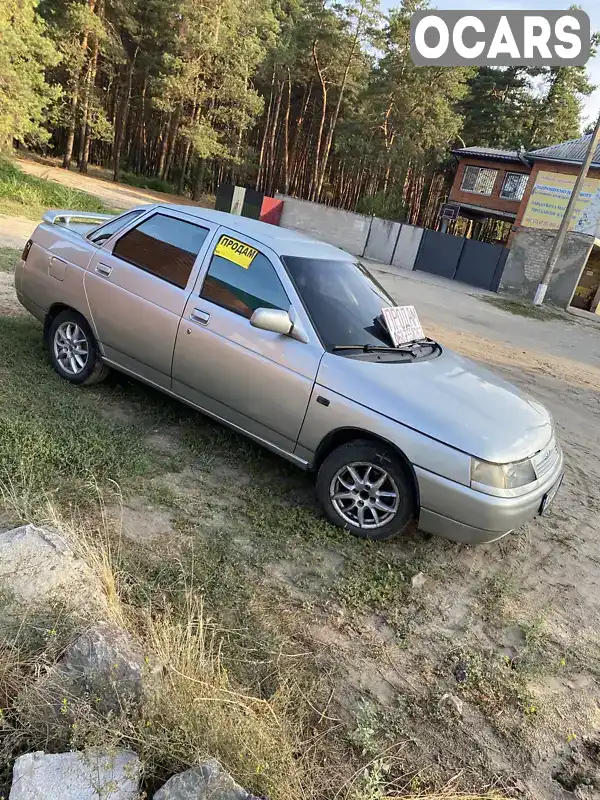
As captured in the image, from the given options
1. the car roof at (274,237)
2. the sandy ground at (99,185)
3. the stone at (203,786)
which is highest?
the car roof at (274,237)

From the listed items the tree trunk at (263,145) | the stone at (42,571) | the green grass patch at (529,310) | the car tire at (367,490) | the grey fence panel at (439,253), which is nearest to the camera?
the stone at (42,571)

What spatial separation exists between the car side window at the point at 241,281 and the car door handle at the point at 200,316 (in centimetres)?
11

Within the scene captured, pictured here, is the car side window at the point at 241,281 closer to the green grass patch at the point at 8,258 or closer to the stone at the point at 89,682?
the stone at the point at 89,682

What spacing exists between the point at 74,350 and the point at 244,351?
6.09 ft

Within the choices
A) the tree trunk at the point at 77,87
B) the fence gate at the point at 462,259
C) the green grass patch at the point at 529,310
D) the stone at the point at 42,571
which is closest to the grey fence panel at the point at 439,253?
the fence gate at the point at 462,259

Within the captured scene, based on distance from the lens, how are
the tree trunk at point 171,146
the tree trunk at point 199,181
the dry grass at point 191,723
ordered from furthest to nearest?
the tree trunk at point 199,181 < the tree trunk at point 171,146 < the dry grass at point 191,723

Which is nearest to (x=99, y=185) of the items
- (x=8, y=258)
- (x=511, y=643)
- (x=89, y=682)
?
(x=8, y=258)

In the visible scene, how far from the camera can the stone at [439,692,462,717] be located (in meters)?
2.64

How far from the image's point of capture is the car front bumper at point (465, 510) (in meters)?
3.31

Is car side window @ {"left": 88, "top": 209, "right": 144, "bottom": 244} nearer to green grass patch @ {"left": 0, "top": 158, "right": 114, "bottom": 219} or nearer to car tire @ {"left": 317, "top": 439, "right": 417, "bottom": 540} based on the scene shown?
car tire @ {"left": 317, "top": 439, "right": 417, "bottom": 540}

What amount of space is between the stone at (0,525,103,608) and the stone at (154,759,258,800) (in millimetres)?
861

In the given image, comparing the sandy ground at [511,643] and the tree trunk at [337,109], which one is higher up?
the tree trunk at [337,109]

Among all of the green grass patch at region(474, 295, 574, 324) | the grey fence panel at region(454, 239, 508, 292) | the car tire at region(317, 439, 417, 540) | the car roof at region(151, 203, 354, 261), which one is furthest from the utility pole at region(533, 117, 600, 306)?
the car tire at region(317, 439, 417, 540)

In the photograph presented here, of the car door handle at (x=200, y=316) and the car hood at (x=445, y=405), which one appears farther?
the car door handle at (x=200, y=316)
